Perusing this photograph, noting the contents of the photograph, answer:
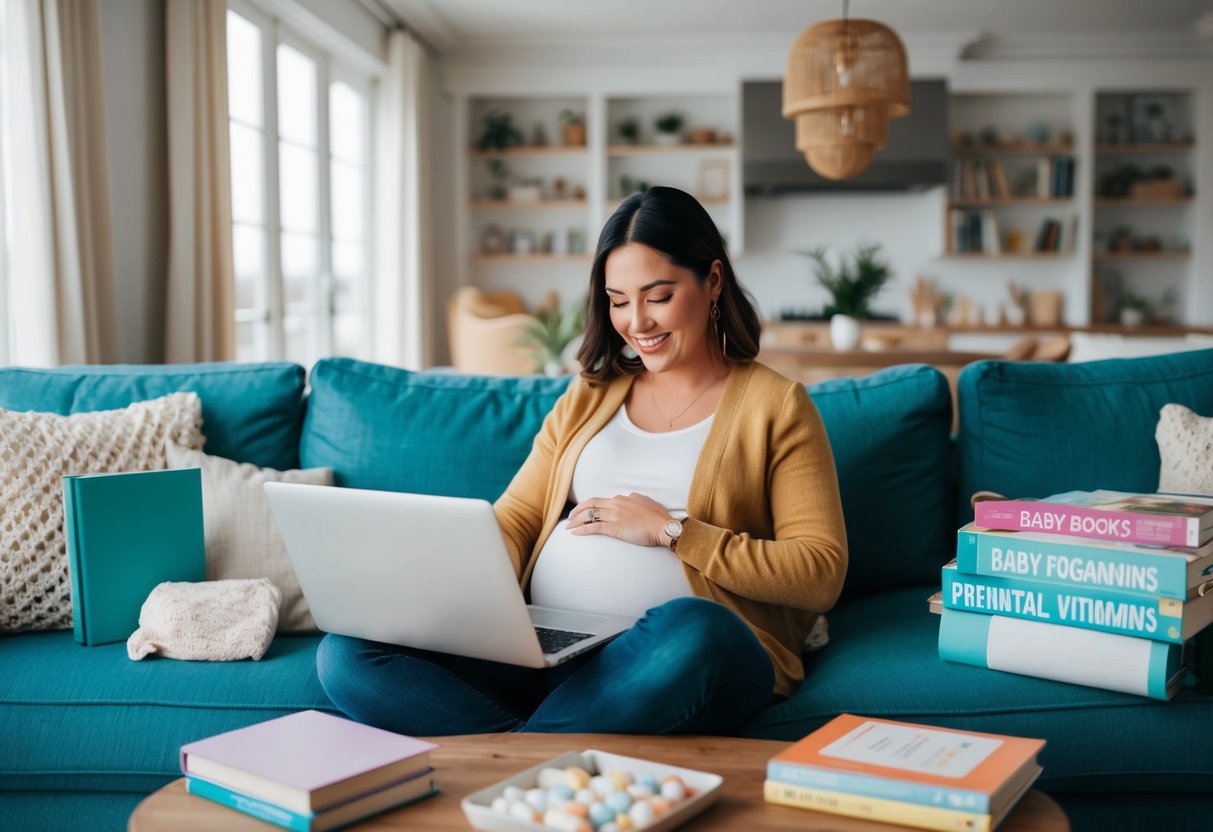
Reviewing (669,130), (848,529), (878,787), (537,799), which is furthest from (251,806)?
(669,130)

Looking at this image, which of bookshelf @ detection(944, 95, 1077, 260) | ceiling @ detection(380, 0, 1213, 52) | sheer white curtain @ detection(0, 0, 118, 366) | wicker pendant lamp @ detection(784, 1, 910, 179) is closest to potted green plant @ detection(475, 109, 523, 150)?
ceiling @ detection(380, 0, 1213, 52)

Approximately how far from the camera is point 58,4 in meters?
3.05

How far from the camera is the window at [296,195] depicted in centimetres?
464

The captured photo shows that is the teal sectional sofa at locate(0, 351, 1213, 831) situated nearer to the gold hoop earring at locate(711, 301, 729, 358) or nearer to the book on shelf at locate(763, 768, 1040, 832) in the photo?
the gold hoop earring at locate(711, 301, 729, 358)

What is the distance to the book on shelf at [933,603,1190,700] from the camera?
57.6 inches

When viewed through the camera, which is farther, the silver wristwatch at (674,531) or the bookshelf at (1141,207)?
the bookshelf at (1141,207)

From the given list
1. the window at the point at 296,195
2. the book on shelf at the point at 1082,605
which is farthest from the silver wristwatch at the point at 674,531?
the window at the point at 296,195

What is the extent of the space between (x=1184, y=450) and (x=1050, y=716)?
69 cm

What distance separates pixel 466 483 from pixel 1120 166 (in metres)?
6.61

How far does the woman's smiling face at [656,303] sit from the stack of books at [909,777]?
30.1 inches

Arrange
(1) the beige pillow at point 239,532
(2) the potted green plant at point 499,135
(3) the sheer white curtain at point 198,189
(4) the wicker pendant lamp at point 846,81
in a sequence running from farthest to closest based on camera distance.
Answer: (2) the potted green plant at point 499,135
(4) the wicker pendant lamp at point 846,81
(3) the sheer white curtain at point 198,189
(1) the beige pillow at point 239,532

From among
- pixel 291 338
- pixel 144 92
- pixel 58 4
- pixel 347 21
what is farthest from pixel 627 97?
pixel 58 4

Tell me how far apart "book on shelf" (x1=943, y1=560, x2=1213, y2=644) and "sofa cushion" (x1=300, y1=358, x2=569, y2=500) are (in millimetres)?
887

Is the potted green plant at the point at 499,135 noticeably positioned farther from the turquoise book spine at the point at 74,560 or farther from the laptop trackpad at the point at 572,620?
the laptop trackpad at the point at 572,620
